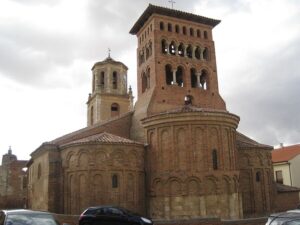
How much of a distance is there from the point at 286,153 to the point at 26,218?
40258 mm

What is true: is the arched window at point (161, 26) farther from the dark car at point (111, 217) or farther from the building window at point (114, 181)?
the dark car at point (111, 217)

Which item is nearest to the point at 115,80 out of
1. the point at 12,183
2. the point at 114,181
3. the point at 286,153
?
the point at 12,183

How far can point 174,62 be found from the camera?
101 feet

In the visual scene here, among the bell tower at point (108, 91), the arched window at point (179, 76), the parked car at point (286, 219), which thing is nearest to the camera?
the parked car at point (286, 219)

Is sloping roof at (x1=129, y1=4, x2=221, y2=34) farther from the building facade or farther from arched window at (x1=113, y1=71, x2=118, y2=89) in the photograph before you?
the building facade

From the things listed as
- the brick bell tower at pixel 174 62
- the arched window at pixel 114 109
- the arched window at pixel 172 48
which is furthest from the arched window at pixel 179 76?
the arched window at pixel 114 109

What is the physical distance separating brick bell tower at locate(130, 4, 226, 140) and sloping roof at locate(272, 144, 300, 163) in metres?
16.9

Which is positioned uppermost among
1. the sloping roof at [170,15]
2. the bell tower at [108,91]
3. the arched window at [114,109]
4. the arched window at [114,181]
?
the sloping roof at [170,15]

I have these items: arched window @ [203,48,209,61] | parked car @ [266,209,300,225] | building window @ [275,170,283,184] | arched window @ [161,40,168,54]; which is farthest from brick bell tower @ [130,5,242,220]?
building window @ [275,170,283,184]

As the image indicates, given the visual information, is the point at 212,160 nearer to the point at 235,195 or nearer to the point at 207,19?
the point at 235,195

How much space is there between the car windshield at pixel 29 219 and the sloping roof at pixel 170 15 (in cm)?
2361

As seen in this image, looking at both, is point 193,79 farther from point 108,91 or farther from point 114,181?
point 108,91

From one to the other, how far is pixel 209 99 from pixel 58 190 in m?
14.1

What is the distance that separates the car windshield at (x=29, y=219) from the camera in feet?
35.4
